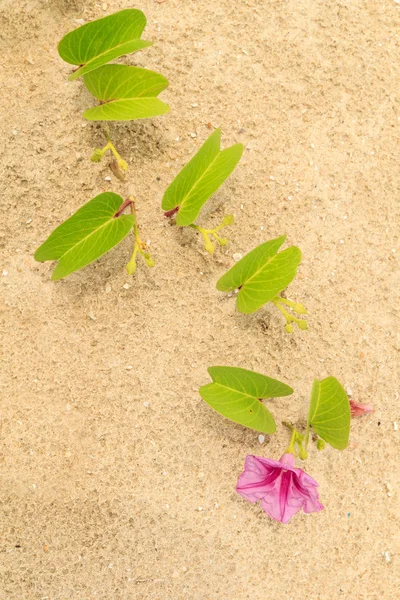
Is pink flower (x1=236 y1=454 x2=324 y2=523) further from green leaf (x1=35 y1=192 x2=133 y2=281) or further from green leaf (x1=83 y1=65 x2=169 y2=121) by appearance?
green leaf (x1=83 y1=65 x2=169 y2=121)

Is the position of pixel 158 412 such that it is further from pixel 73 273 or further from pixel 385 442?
pixel 385 442

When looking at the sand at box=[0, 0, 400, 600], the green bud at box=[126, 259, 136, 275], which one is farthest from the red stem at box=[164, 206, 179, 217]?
the green bud at box=[126, 259, 136, 275]


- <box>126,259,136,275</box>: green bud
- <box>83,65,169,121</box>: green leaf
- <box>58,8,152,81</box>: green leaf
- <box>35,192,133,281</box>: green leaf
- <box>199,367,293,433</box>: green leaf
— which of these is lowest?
<box>199,367,293,433</box>: green leaf

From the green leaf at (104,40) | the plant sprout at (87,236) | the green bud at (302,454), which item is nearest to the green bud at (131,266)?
the plant sprout at (87,236)

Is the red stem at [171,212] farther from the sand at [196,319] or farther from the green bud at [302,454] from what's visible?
the green bud at [302,454]

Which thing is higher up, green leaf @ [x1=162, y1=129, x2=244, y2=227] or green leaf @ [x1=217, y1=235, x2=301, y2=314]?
green leaf @ [x1=162, y1=129, x2=244, y2=227]

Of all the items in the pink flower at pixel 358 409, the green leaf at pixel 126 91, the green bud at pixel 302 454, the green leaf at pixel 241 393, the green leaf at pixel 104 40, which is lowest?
the green bud at pixel 302 454

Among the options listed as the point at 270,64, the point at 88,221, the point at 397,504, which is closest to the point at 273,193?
the point at 270,64
